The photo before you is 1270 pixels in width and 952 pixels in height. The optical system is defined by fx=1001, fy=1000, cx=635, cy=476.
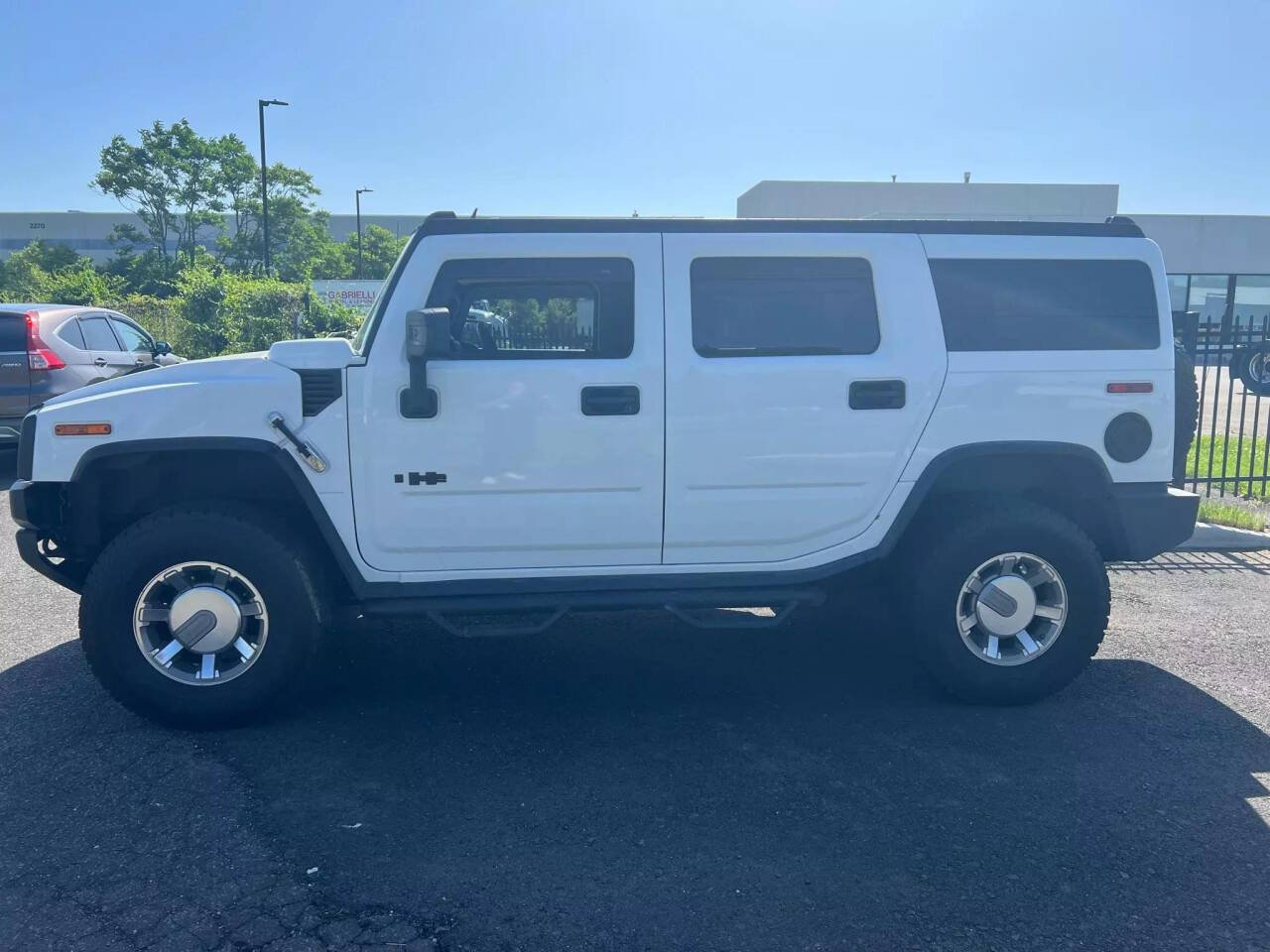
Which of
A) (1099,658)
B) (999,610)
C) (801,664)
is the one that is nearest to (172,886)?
(801,664)

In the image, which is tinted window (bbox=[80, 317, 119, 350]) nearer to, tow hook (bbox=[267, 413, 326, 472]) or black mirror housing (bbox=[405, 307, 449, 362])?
tow hook (bbox=[267, 413, 326, 472])

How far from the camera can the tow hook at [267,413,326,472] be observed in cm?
405

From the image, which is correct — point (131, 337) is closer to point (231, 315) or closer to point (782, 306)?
point (782, 306)

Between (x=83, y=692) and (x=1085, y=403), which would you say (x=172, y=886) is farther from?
(x=1085, y=403)

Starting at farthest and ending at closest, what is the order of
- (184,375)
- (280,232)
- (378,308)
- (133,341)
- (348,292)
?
(280,232) → (348,292) → (133,341) → (378,308) → (184,375)

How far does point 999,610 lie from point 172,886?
11.2ft

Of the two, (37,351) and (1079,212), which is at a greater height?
(1079,212)

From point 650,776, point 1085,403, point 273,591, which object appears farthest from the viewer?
point 1085,403

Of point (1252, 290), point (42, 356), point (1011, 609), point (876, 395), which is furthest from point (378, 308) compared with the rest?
point (1252, 290)

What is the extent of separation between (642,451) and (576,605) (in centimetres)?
71

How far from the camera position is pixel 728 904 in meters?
2.99

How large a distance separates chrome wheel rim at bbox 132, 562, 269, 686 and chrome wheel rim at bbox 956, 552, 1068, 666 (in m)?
3.05

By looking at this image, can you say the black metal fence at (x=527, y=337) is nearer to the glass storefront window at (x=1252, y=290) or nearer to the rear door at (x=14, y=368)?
the rear door at (x=14, y=368)

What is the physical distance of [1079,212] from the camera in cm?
3441
